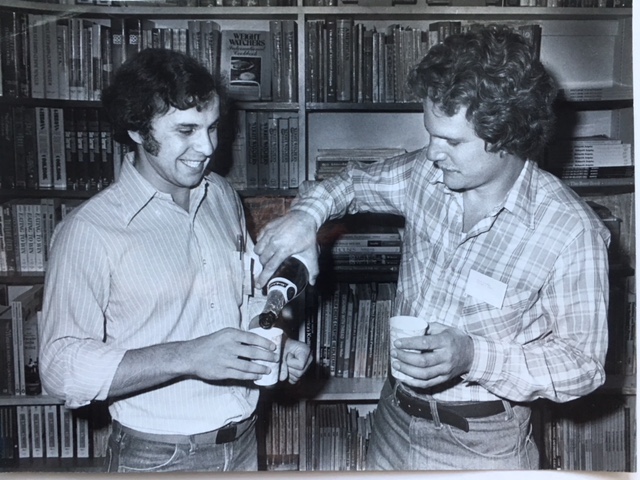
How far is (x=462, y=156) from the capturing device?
4.28 feet

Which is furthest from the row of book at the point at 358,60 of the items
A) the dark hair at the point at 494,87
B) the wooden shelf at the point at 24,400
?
the wooden shelf at the point at 24,400

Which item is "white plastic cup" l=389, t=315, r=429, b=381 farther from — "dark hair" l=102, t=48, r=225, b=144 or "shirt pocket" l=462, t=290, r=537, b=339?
"dark hair" l=102, t=48, r=225, b=144

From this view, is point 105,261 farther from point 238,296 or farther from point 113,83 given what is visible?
point 113,83

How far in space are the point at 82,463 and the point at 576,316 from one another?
52.3 inches

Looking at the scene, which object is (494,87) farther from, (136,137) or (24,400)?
(24,400)

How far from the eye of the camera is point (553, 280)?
125 cm

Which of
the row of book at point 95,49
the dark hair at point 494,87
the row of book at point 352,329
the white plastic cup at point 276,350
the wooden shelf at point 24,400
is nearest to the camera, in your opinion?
the white plastic cup at point 276,350

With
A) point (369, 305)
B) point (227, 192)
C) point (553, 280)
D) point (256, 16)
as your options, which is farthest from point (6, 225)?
point (553, 280)

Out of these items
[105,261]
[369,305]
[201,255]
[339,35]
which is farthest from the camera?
[369,305]

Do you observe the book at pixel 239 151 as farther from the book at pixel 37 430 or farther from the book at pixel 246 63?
the book at pixel 37 430

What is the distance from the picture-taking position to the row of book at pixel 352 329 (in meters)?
1.69

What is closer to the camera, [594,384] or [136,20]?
[594,384]

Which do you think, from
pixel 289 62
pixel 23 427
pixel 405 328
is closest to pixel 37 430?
pixel 23 427

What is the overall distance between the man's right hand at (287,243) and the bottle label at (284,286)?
0.05ft
